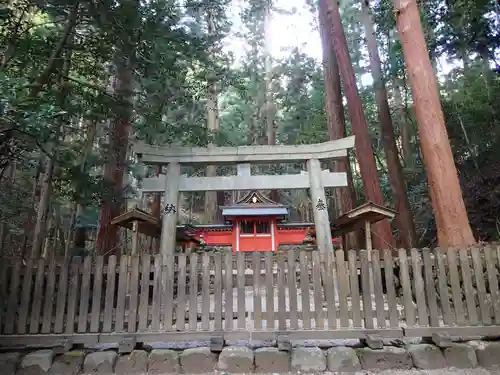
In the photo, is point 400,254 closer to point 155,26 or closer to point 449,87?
point 155,26

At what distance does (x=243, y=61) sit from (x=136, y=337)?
24.7m

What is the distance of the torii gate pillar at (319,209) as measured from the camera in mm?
6812

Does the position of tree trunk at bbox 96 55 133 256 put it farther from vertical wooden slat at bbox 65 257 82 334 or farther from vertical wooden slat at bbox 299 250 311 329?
vertical wooden slat at bbox 299 250 311 329

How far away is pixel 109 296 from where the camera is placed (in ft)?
14.0

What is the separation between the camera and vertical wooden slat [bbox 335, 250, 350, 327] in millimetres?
4207

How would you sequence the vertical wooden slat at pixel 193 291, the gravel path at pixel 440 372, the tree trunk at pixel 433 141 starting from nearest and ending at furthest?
the gravel path at pixel 440 372
the vertical wooden slat at pixel 193 291
the tree trunk at pixel 433 141

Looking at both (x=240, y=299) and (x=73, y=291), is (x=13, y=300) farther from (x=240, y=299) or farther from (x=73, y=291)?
(x=240, y=299)

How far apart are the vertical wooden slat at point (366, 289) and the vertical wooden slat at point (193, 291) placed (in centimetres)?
217

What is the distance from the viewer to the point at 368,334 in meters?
4.09

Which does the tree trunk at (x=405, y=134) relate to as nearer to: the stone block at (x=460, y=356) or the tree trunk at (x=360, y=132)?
the tree trunk at (x=360, y=132)

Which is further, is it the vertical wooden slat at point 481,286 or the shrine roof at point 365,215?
the shrine roof at point 365,215

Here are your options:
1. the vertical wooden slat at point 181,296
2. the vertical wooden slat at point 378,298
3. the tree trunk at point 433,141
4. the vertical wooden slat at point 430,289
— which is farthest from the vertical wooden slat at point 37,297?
the tree trunk at point 433,141

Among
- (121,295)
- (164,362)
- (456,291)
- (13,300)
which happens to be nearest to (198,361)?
(164,362)

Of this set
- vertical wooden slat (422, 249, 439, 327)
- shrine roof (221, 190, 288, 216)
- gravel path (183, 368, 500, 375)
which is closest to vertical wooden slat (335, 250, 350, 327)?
gravel path (183, 368, 500, 375)
